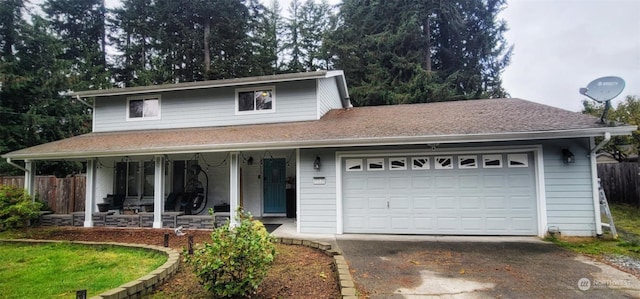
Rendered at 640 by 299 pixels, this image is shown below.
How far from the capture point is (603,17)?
14172mm

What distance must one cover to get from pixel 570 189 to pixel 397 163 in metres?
3.50

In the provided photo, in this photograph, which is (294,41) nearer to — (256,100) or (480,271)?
(256,100)

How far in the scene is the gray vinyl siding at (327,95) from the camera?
953cm

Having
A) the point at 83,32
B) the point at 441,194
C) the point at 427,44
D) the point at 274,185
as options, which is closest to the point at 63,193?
the point at 274,185

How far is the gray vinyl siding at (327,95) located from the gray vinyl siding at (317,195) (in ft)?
7.39

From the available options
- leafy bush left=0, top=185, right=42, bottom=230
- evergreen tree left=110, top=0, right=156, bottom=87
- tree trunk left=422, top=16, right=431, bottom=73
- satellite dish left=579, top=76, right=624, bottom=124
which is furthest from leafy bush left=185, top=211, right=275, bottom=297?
evergreen tree left=110, top=0, right=156, bottom=87

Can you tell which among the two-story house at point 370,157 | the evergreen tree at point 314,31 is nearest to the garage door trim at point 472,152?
the two-story house at point 370,157

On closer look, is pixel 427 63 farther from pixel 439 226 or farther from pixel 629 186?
pixel 439 226

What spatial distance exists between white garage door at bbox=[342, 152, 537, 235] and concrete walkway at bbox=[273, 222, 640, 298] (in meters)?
0.44

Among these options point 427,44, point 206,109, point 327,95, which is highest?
point 427,44

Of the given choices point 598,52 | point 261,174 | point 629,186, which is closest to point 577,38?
point 598,52

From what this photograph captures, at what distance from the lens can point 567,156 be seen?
20.9ft

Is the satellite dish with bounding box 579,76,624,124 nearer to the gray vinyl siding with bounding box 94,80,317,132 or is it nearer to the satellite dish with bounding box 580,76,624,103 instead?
the satellite dish with bounding box 580,76,624,103

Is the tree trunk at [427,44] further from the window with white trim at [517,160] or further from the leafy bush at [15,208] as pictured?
the leafy bush at [15,208]
